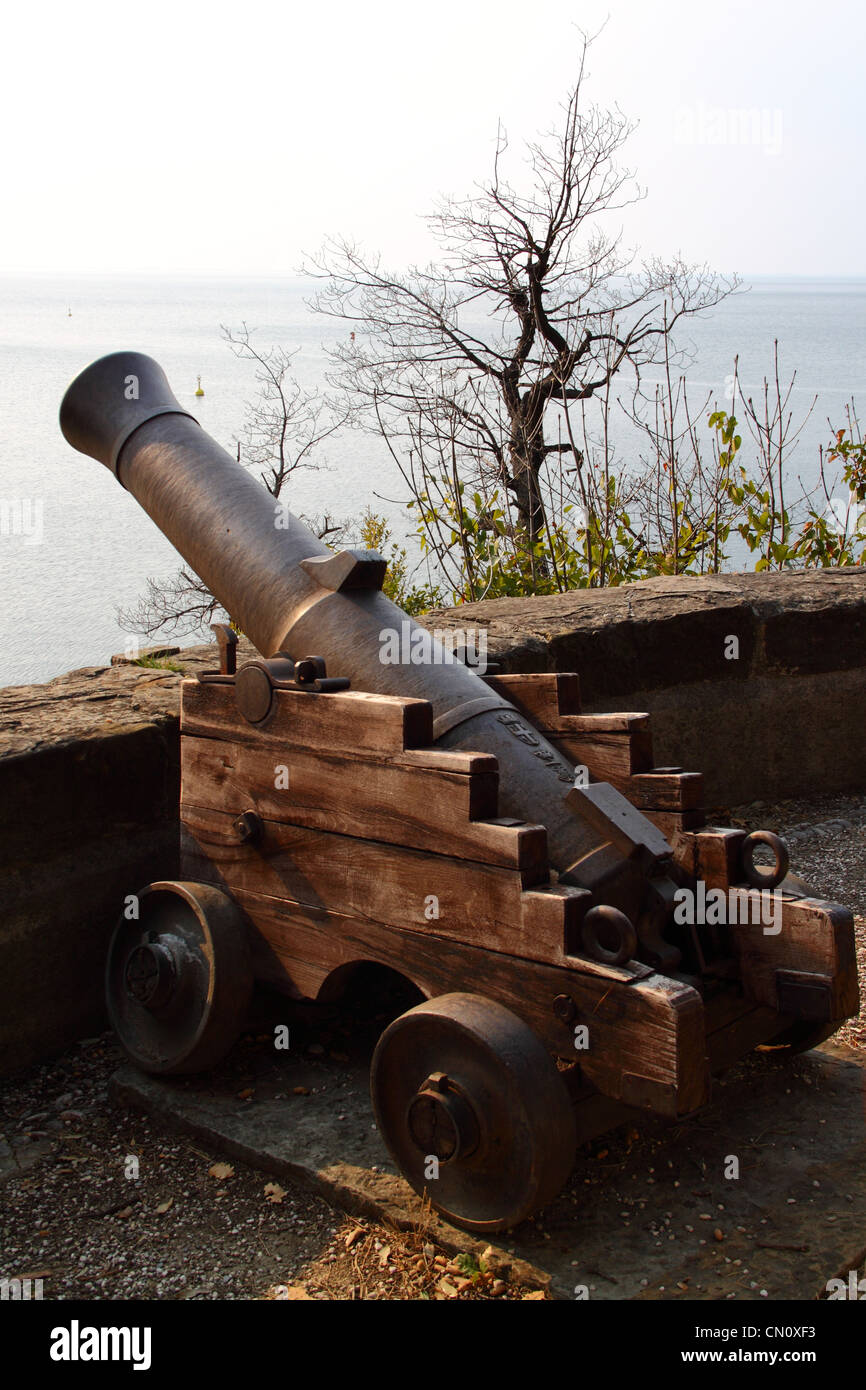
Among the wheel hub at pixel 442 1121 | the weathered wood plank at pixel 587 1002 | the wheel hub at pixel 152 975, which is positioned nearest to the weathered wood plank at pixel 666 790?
the weathered wood plank at pixel 587 1002

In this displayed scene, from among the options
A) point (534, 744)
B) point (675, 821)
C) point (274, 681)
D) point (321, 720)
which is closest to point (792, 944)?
point (675, 821)

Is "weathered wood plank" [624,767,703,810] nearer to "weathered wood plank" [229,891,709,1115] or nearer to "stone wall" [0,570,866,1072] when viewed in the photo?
"weathered wood plank" [229,891,709,1115]

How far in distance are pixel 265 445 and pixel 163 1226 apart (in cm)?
1011

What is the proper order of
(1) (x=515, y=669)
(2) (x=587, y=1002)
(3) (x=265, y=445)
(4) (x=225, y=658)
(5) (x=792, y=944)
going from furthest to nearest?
(3) (x=265, y=445) < (1) (x=515, y=669) < (4) (x=225, y=658) < (5) (x=792, y=944) < (2) (x=587, y=1002)

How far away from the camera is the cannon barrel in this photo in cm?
260

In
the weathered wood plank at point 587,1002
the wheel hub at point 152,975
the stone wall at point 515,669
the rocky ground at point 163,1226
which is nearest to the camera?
the weathered wood plank at point 587,1002

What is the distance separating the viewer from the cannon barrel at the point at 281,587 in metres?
2.60

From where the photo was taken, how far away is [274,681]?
9.25 ft

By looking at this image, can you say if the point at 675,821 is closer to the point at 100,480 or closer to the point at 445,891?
the point at 445,891

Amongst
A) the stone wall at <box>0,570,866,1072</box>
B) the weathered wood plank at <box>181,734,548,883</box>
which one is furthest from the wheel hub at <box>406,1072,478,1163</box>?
the stone wall at <box>0,570,866,1072</box>

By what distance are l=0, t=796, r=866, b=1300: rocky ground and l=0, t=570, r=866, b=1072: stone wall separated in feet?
0.95

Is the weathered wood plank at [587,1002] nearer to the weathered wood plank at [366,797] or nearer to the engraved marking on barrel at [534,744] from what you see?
the weathered wood plank at [366,797]

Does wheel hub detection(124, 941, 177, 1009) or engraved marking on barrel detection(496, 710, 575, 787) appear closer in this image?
engraved marking on barrel detection(496, 710, 575, 787)
